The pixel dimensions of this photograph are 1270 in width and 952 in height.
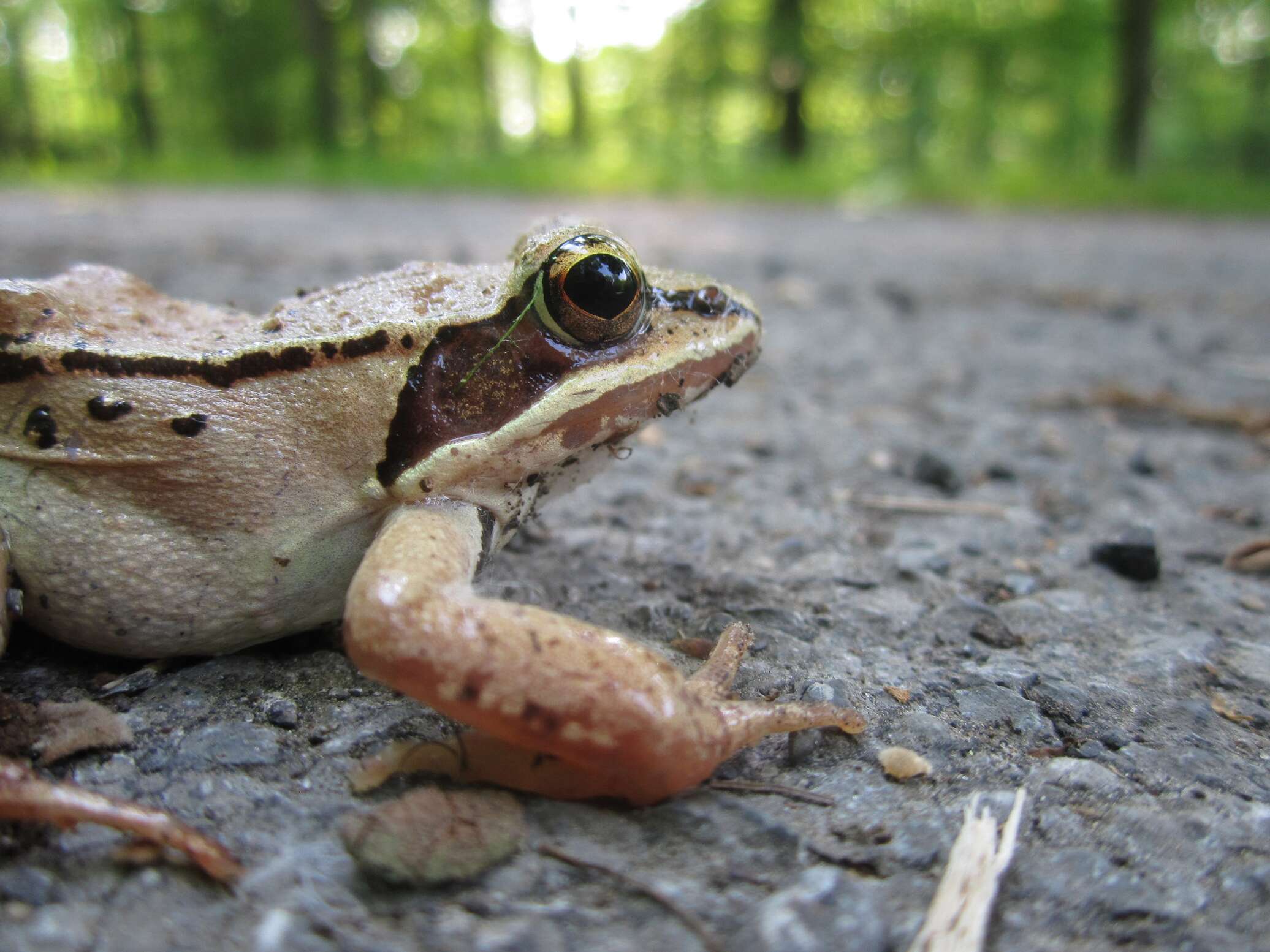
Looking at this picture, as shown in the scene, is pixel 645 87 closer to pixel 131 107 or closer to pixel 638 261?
pixel 131 107

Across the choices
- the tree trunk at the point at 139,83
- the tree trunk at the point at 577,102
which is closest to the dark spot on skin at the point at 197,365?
the tree trunk at the point at 577,102

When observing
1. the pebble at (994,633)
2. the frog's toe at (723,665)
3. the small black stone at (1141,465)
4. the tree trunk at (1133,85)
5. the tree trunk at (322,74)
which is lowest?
the pebble at (994,633)

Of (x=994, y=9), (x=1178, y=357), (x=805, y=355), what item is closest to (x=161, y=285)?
(x=805, y=355)

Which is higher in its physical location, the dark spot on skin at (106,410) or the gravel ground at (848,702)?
the dark spot on skin at (106,410)

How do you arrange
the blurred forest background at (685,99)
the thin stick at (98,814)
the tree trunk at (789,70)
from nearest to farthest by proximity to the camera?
the thin stick at (98,814)
the blurred forest background at (685,99)
the tree trunk at (789,70)

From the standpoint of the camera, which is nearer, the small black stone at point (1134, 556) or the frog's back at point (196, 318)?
the frog's back at point (196, 318)

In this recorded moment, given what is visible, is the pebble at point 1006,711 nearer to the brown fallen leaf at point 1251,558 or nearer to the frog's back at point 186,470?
the brown fallen leaf at point 1251,558

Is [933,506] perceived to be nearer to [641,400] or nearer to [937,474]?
[937,474]
